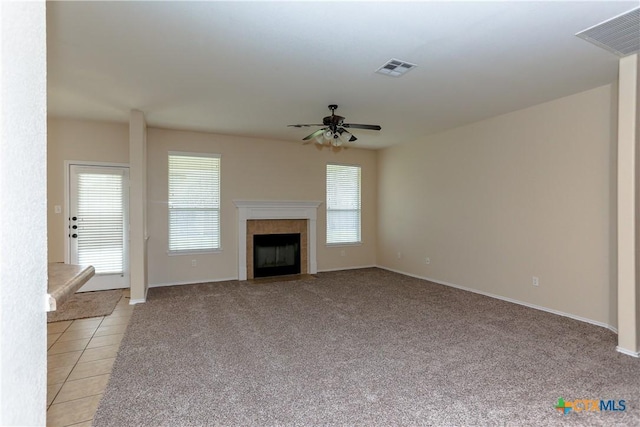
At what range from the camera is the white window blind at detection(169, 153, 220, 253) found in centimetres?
598

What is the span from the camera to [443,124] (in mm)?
5535

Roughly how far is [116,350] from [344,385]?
2218 millimetres

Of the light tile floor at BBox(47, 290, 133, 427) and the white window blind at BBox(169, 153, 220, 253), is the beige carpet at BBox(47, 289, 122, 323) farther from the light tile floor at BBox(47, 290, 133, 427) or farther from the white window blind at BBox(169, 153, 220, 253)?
the white window blind at BBox(169, 153, 220, 253)

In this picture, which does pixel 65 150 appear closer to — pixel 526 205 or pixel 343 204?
pixel 343 204

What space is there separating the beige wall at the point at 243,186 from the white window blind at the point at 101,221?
469 millimetres

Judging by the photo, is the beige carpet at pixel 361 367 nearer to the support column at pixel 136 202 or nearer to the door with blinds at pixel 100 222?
the support column at pixel 136 202

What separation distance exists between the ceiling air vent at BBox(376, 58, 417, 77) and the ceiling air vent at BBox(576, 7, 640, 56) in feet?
4.44

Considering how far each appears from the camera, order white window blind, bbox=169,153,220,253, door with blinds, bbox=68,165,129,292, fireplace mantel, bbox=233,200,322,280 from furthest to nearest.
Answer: fireplace mantel, bbox=233,200,322,280, white window blind, bbox=169,153,220,253, door with blinds, bbox=68,165,129,292

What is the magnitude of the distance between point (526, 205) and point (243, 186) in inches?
184

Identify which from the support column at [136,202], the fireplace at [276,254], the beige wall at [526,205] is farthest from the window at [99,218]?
the beige wall at [526,205]

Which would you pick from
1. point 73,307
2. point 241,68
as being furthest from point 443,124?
point 73,307

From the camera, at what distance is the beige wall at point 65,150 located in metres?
5.23

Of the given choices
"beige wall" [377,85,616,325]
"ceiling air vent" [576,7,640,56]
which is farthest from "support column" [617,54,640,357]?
"beige wall" [377,85,616,325]

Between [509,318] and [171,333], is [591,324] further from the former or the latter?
[171,333]
